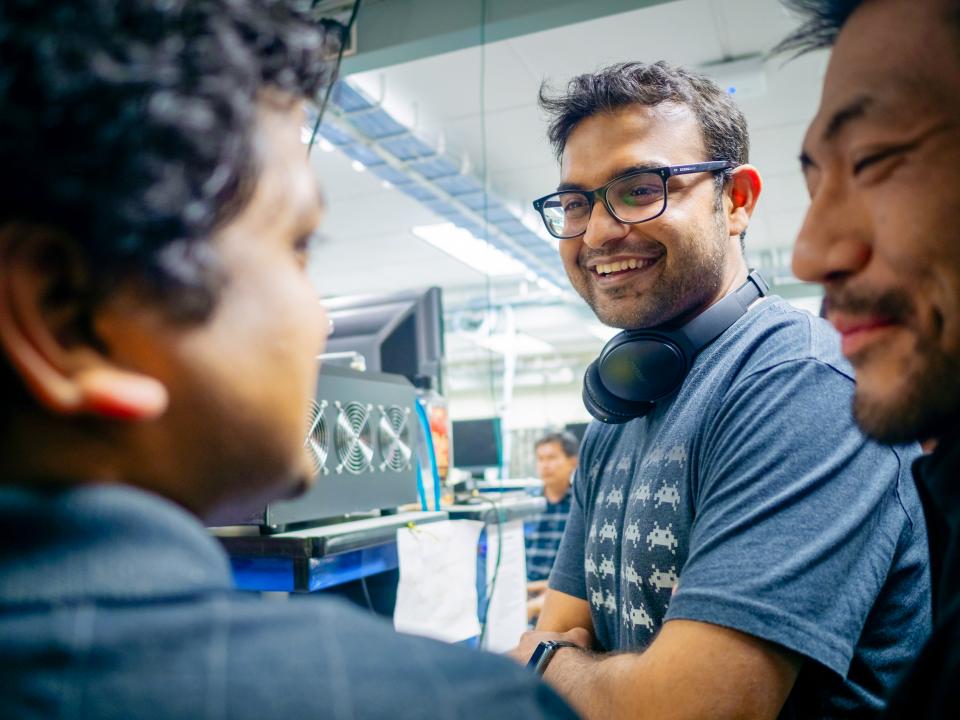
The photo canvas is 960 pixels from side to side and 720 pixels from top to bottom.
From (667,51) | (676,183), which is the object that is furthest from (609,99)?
(667,51)

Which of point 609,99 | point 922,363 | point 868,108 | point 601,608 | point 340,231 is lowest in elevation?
point 601,608

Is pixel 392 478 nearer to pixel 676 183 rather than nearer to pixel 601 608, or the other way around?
pixel 601 608

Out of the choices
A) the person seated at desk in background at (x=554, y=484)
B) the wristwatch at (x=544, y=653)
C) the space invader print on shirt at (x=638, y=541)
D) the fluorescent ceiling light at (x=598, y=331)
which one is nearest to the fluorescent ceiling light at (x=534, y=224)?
the person seated at desk in background at (x=554, y=484)

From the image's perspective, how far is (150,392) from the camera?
15.2 inches

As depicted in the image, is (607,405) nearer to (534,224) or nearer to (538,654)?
(538,654)

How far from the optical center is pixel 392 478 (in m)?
1.39

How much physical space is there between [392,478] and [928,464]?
94 cm

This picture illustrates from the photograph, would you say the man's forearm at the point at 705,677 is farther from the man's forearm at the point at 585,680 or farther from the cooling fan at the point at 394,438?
the cooling fan at the point at 394,438

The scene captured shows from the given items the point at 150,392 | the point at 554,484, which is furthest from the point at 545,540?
the point at 150,392

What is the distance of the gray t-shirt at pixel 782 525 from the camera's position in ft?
2.53

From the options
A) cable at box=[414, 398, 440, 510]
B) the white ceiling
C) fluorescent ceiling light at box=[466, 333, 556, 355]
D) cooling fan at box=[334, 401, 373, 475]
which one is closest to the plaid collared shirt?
the white ceiling

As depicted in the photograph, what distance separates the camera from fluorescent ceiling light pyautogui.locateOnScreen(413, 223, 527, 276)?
5.67 metres

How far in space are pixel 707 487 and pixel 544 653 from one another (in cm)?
33

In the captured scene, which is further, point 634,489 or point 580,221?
point 580,221
